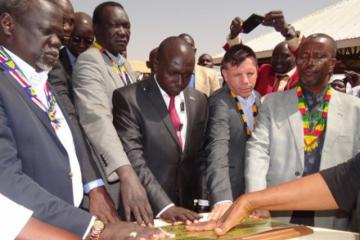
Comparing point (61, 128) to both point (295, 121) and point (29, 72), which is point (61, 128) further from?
point (295, 121)

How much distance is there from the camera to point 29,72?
174 cm

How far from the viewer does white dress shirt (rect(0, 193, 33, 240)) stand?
106cm

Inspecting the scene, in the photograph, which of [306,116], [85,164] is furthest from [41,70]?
[306,116]

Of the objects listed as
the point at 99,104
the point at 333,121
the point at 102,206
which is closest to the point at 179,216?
the point at 102,206

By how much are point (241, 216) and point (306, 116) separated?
123cm

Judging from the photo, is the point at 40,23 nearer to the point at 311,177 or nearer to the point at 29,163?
the point at 29,163

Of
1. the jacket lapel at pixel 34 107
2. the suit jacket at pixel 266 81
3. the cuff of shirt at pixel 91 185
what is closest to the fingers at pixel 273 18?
the suit jacket at pixel 266 81

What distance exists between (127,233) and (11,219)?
25.4 inches

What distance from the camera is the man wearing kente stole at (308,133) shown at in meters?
2.73

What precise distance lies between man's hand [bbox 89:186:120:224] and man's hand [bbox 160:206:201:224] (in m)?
0.27

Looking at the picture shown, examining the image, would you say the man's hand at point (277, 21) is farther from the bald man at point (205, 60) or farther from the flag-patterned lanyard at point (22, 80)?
the bald man at point (205, 60)

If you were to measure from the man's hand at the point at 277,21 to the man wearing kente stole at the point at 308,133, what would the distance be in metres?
0.82

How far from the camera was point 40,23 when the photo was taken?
1715 mm

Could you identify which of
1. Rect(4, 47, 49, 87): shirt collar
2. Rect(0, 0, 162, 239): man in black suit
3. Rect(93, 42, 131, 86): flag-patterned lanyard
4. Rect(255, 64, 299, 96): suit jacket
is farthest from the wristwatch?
Rect(255, 64, 299, 96): suit jacket
